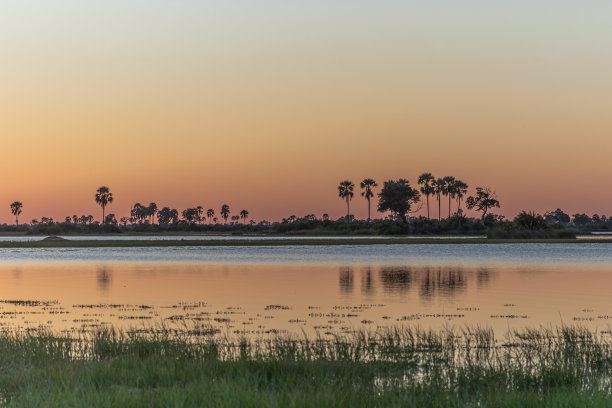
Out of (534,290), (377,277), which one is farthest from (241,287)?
(534,290)

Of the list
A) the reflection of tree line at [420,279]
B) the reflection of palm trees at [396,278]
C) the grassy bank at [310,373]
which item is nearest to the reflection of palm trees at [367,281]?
the reflection of tree line at [420,279]

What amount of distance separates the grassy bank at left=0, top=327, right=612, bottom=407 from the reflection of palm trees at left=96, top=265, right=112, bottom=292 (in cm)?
2099

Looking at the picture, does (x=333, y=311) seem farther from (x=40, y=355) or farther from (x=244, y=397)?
(x=244, y=397)

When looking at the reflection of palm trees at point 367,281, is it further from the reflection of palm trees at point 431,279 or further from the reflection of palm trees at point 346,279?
the reflection of palm trees at point 346,279

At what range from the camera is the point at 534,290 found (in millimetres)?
36625

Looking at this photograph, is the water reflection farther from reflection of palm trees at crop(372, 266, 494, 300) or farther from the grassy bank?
the grassy bank

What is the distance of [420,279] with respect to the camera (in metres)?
43.5

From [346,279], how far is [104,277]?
1617 cm

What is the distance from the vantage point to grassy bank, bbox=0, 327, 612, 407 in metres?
10.7

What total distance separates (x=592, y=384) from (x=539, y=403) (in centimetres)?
297

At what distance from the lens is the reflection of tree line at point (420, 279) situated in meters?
36.9

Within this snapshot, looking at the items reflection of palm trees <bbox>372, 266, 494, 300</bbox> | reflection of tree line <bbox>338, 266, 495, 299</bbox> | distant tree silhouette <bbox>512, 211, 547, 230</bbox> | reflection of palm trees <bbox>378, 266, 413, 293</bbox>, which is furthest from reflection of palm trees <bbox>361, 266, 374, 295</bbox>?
distant tree silhouette <bbox>512, 211, 547, 230</bbox>

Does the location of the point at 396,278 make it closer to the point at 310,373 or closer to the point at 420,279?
the point at 420,279

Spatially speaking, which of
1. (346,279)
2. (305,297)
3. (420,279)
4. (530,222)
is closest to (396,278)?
(420,279)
